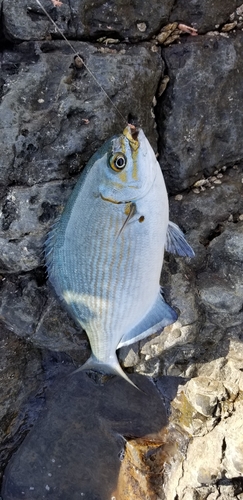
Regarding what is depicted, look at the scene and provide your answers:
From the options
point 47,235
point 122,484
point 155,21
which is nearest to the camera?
point 47,235

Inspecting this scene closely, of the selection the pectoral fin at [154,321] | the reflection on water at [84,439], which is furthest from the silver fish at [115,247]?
the reflection on water at [84,439]

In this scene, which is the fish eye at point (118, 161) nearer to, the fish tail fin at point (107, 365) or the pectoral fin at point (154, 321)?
the pectoral fin at point (154, 321)

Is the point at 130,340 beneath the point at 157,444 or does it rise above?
above

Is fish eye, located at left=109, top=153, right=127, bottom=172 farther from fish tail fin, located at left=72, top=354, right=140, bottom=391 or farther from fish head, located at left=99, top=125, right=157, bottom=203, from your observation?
fish tail fin, located at left=72, top=354, right=140, bottom=391

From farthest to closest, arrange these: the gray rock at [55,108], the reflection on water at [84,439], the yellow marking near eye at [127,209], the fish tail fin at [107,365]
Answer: the reflection on water at [84,439] < the fish tail fin at [107,365] < the gray rock at [55,108] < the yellow marking near eye at [127,209]

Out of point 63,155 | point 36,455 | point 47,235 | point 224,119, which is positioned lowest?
point 36,455

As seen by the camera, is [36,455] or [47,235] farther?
[36,455]

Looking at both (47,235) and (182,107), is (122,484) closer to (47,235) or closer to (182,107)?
(47,235)

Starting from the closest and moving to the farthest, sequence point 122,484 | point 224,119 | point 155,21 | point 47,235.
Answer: point 47,235 → point 155,21 → point 224,119 → point 122,484

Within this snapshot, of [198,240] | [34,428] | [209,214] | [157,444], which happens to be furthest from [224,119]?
[34,428]
